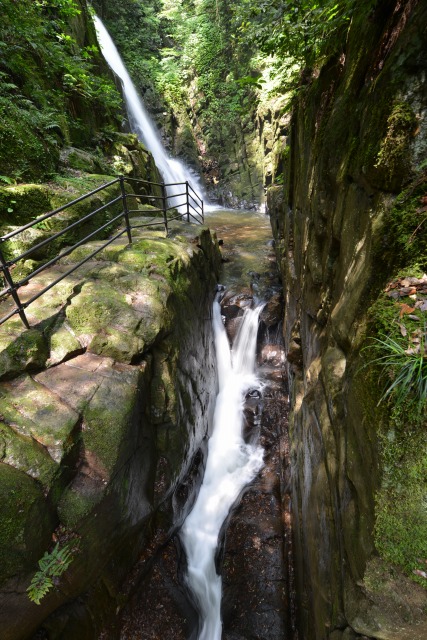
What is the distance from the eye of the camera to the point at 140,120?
18.1m

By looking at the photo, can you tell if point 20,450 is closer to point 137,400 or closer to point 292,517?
point 137,400

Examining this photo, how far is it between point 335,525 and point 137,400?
2090mm

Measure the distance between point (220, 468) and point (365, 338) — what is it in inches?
189

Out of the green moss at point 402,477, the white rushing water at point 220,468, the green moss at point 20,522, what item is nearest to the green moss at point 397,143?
the green moss at point 402,477

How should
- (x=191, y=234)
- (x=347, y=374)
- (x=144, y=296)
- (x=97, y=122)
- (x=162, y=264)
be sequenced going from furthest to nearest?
(x=97, y=122) → (x=191, y=234) → (x=162, y=264) → (x=144, y=296) → (x=347, y=374)

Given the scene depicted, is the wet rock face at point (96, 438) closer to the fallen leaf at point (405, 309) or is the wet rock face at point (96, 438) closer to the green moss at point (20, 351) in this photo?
the green moss at point (20, 351)

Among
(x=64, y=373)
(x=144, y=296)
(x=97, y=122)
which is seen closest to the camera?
(x=64, y=373)

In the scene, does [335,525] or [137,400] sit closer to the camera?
[335,525]

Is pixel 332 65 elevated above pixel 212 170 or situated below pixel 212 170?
above

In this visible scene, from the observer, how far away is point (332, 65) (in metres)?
3.43

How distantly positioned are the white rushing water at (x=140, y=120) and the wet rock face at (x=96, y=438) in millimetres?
13104

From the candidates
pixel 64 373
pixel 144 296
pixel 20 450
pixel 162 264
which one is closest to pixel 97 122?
pixel 162 264

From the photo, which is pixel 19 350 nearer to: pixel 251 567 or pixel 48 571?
pixel 48 571

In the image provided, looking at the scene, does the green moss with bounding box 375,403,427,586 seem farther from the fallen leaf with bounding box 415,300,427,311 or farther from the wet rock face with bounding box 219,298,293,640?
the wet rock face with bounding box 219,298,293,640
